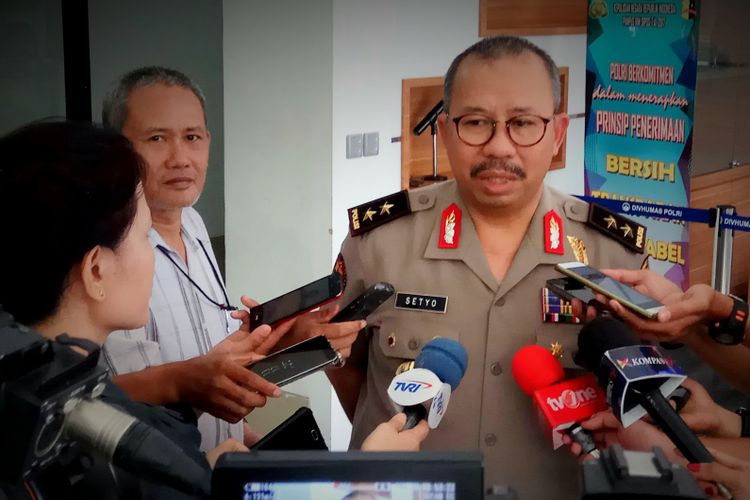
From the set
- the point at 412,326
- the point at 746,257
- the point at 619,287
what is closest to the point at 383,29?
the point at 746,257

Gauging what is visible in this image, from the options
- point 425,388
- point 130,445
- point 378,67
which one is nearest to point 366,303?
point 425,388

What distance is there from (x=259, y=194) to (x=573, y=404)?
265 cm

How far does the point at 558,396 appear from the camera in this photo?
4.85 feet

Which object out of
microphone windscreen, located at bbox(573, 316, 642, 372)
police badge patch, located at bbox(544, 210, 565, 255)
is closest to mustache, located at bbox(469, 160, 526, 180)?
police badge patch, located at bbox(544, 210, 565, 255)

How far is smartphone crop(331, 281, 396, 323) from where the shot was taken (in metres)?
1.67

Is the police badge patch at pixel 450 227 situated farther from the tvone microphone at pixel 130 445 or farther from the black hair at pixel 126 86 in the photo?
the tvone microphone at pixel 130 445

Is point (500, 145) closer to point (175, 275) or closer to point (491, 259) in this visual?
point (491, 259)

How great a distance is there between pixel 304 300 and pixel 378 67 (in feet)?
8.29

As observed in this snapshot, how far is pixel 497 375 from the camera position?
72.7 inches

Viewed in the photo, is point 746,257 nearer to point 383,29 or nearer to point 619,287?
point 383,29

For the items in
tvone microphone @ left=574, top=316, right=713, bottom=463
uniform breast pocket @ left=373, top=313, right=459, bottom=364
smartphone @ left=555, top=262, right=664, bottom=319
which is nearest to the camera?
tvone microphone @ left=574, top=316, right=713, bottom=463

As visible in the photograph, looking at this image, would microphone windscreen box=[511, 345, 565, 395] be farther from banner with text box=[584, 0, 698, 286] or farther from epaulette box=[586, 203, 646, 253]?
banner with text box=[584, 0, 698, 286]

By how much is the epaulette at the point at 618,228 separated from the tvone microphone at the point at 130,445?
4.29 feet

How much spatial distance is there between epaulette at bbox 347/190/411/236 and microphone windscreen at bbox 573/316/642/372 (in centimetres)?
59
